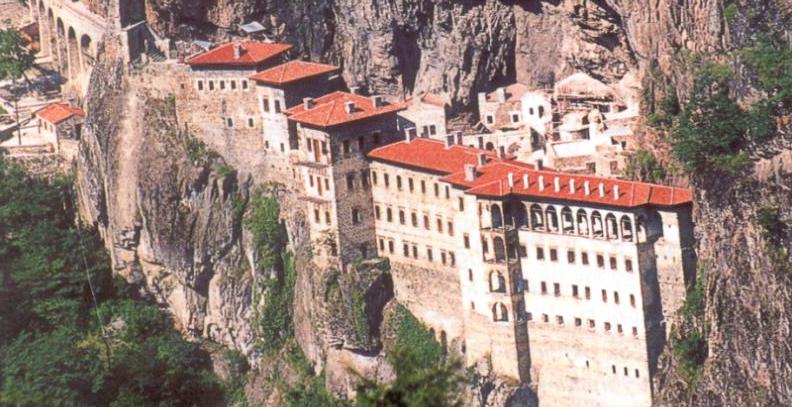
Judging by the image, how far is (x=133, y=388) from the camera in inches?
4532

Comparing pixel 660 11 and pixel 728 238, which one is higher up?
pixel 660 11

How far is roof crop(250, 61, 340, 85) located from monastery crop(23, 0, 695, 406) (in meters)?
0.08

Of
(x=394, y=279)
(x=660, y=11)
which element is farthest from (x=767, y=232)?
(x=394, y=279)

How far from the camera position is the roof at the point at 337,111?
353ft

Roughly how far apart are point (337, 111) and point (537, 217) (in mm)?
10995

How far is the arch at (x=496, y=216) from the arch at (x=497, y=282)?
183cm

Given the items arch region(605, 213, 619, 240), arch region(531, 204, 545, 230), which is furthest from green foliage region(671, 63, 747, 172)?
arch region(531, 204, 545, 230)

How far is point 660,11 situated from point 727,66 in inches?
216

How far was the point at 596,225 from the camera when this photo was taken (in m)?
99.3

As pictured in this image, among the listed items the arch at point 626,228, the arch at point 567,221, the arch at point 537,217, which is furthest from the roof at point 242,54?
the arch at point 626,228

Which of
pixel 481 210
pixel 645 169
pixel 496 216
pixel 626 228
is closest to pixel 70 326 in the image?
pixel 481 210

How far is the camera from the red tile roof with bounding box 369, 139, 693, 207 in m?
98.5

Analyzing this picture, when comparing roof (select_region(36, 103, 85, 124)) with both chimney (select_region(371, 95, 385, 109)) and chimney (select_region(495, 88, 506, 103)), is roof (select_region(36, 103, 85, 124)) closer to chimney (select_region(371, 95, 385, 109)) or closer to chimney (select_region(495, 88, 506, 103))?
chimney (select_region(371, 95, 385, 109))

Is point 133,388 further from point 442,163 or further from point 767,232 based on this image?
point 767,232
